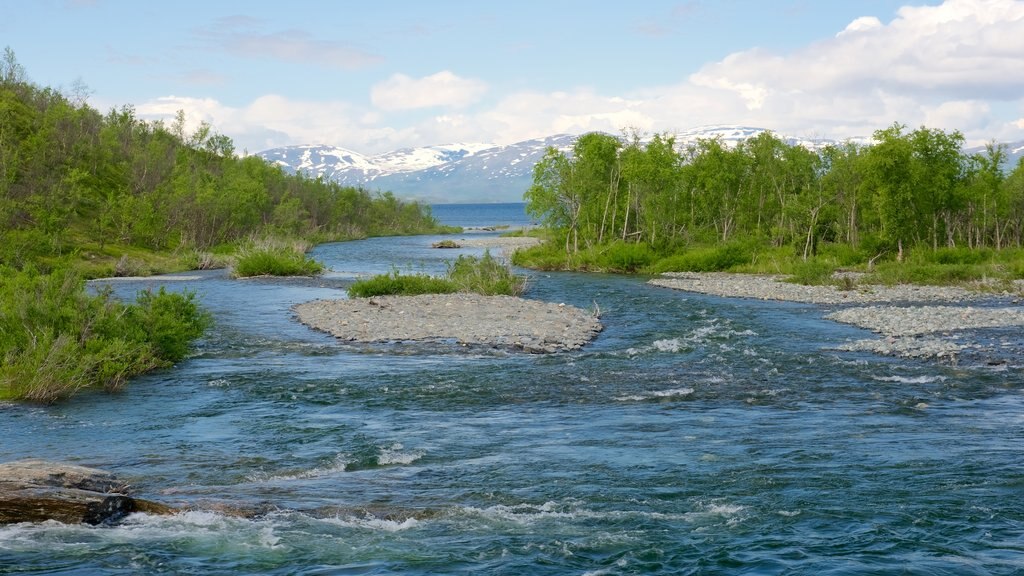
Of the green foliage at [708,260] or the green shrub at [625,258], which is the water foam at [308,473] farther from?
the green shrub at [625,258]

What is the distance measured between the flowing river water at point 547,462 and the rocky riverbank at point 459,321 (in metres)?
1.80

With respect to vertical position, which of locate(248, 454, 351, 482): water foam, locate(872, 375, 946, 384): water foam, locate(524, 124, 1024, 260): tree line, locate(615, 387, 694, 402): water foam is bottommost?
locate(872, 375, 946, 384): water foam

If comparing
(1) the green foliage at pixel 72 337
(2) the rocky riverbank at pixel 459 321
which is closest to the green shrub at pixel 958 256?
(2) the rocky riverbank at pixel 459 321

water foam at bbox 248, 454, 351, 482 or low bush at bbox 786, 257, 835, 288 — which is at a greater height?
low bush at bbox 786, 257, 835, 288

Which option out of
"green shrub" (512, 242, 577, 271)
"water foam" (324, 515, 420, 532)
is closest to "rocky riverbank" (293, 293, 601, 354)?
"water foam" (324, 515, 420, 532)

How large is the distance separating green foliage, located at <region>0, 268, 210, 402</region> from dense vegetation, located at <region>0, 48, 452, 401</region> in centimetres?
4

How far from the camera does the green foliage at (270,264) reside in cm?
5556

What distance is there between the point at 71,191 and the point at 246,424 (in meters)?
57.0

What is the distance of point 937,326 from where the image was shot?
A: 98.5 ft

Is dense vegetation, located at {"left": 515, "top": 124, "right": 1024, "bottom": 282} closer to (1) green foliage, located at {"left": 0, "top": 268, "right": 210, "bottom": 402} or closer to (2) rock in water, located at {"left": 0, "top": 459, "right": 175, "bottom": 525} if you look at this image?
(1) green foliage, located at {"left": 0, "top": 268, "right": 210, "bottom": 402}

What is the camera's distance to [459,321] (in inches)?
1242

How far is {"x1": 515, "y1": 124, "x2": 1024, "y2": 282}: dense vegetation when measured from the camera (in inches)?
2228

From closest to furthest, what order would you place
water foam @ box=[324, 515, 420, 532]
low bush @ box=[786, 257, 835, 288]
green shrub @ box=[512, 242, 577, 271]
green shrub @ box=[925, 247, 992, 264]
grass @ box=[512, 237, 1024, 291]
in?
1. water foam @ box=[324, 515, 420, 532]
2. grass @ box=[512, 237, 1024, 291]
3. low bush @ box=[786, 257, 835, 288]
4. green shrub @ box=[925, 247, 992, 264]
5. green shrub @ box=[512, 242, 577, 271]

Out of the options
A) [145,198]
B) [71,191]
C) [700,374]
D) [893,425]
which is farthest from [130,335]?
[145,198]
